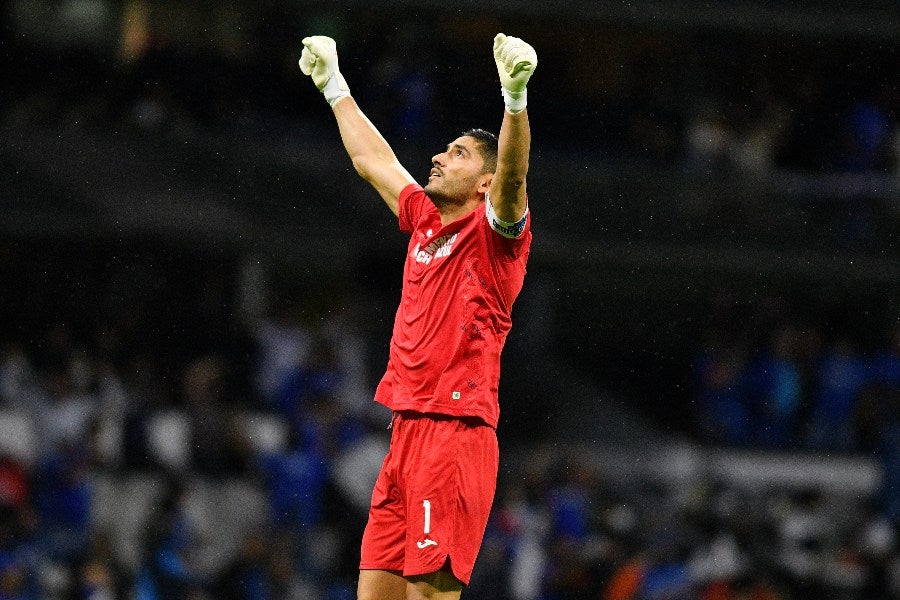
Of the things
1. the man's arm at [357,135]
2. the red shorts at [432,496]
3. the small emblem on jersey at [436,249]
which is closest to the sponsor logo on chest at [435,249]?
the small emblem on jersey at [436,249]

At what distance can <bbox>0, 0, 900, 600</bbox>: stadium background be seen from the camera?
11.6m

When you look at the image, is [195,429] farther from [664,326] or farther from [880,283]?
[880,283]

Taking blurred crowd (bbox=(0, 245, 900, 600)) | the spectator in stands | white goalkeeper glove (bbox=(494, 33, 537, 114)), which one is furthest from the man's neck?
the spectator in stands

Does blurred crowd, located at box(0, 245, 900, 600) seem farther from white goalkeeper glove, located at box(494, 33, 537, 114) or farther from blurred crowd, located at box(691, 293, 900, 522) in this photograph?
white goalkeeper glove, located at box(494, 33, 537, 114)

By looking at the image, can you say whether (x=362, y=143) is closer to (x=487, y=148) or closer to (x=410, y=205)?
(x=410, y=205)

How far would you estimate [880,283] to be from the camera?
56.0ft

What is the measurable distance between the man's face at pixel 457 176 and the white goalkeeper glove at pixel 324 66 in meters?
0.79

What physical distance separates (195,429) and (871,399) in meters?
6.83

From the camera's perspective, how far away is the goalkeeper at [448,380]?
5672mm

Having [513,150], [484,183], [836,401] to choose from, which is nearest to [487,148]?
[484,183]

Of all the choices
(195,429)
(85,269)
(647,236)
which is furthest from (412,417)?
(647,236)

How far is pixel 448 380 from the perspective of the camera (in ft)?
18.7

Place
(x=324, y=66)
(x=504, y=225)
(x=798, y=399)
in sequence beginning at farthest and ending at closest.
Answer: (x=798, y=399), (x=324, y=66), (x=504, y=225)

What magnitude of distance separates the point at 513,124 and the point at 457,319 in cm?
79
